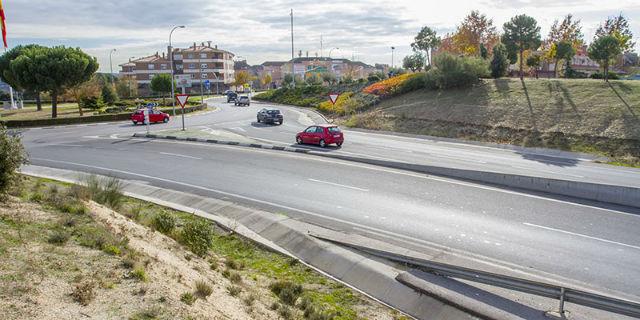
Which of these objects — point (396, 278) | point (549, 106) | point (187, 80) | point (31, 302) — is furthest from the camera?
point (187, 80)

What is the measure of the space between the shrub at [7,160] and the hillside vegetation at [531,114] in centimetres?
2867

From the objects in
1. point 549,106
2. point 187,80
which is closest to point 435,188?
point 549,106

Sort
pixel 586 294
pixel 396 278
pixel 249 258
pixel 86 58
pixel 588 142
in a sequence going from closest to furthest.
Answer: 1. pixel 586 294
2. pixel 396 278
3. pixel 249 258
4. pixel 588 142
5. pixel 86 58

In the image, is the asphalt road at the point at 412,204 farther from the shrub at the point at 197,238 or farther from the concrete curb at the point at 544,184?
the shrub at the point at 197,238

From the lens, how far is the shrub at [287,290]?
9086 millimetres

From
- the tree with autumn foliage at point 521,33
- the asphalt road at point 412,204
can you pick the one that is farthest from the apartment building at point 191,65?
the asphalt road at point 412,204

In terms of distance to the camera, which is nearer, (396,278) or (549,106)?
(396,278)

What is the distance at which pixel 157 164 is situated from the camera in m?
23.0

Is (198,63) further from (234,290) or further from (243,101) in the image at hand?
(234,290)

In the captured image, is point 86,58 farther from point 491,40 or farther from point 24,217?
point 491,40

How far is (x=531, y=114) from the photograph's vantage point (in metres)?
34.5

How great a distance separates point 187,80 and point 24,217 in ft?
417

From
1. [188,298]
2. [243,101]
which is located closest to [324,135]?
[188,298]

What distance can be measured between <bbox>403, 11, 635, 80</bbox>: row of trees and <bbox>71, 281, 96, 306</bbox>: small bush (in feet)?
133
